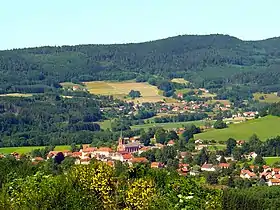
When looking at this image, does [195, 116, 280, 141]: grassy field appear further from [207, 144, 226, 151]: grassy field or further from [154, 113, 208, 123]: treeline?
[154, 113, 208, 123]: treeline

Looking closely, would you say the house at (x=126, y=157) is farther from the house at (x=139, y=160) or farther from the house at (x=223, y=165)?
the house at (x=223, y=165)

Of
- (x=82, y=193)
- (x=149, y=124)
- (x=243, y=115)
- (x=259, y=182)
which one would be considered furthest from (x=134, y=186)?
(x=243, y=115)

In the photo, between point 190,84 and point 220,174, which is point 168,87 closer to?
point 190,84

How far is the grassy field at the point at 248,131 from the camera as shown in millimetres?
101975

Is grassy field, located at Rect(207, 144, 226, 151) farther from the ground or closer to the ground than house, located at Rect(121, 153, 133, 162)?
closer to the ground

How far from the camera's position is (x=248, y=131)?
105 metres

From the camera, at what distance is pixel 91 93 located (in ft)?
565

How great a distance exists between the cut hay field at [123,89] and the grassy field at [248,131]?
61609mm

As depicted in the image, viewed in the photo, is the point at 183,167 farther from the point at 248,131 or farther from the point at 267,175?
the point at 248,131

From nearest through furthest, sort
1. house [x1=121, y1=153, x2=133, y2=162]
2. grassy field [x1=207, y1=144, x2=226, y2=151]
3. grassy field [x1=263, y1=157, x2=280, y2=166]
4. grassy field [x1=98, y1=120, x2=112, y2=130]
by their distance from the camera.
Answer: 1. grassy field [x1=263, y1=157, x2=280, y2=166]
2. house [x1=121, y1=153, x2=133, y2=162]
3. grassy field [x1=207, y1=144, x2=226, y2=151]
4. grassy field [x1=98, y1=120, x2=112, y2=130]

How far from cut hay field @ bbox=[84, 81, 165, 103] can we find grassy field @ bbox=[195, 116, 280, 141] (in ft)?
202

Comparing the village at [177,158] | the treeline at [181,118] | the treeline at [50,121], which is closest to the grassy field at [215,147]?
the village at [177,158]

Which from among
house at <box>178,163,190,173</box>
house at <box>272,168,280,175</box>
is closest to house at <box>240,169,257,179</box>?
house at <box>272,168,280,175</box>

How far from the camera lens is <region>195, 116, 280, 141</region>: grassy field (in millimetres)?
101975
